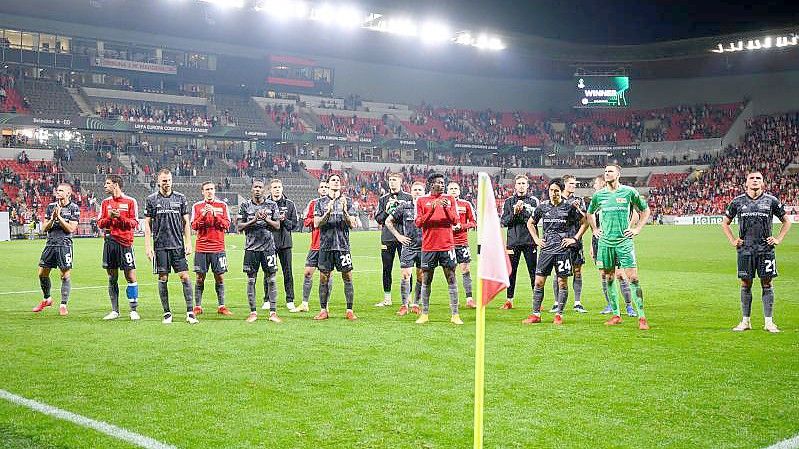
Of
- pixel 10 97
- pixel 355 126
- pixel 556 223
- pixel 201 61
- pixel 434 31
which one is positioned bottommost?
pixel 556 223

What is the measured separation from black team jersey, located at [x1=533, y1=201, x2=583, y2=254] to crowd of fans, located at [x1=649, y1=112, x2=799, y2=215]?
49104 millimetres

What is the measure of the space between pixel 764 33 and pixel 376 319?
56.9m

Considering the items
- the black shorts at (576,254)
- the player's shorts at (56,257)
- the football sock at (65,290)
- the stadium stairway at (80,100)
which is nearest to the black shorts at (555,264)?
the black shorts at (576,254)

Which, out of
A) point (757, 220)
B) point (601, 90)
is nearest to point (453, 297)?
point (757, 220)

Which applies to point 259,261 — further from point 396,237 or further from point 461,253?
point 461,253

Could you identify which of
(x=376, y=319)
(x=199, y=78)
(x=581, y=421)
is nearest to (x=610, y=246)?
(x=376, y=319)

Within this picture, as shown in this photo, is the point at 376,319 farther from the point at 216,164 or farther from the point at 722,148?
the point at 722,148

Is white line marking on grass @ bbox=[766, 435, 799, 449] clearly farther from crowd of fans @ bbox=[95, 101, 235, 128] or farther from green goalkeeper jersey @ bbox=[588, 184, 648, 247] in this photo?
crowd of fans @ bbox=[95, 101, 235, 128]

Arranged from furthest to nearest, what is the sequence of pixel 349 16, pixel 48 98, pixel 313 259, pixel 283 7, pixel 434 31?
pixel 434 31, pixel 48 98, pixel 349 16, pixel 283 7, pixel 313 259

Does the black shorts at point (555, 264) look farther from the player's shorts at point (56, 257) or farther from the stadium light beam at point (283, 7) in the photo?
the stadium light beam at point (283, 7)

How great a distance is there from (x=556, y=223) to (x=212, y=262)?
5.43 metres

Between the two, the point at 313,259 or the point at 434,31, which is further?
the point at 434,31

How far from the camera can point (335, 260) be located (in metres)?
11.3

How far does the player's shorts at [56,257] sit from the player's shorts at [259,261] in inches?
137
